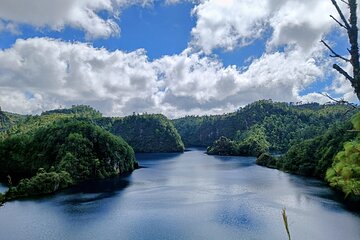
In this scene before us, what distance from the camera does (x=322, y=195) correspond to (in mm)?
82750

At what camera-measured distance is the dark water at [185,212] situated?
5778 cm

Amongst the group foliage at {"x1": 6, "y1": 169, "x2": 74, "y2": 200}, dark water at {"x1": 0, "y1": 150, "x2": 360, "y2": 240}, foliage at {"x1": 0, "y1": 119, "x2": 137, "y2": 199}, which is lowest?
dark water at {"x1": 0, "y1": 150, "x2": 360, "y2": 240}

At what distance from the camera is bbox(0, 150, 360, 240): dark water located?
A: 190 ft

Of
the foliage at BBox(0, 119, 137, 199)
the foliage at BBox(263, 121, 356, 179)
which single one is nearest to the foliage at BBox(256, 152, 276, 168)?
the foliage at BBox(263, 121, 356, 179)

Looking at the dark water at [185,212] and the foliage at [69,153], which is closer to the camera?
the dark water at [185,212]

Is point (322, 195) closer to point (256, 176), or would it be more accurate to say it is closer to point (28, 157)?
point (256, 176)

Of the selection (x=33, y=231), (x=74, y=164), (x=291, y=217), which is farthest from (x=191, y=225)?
(x=74, y=164)

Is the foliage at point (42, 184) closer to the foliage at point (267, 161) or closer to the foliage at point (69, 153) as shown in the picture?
the foliage at point (69, 153)

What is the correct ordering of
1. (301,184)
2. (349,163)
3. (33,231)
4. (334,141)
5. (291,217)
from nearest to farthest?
(349,163) → (33,231) → (291,217) → (301,184) → (334,141)

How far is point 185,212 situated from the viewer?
71375mm

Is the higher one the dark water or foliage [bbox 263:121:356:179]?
foliage [bbox 263:121:356:179]

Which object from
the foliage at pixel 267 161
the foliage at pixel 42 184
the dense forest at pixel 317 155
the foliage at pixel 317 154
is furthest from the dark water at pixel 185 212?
the foliage at pixel 267 161

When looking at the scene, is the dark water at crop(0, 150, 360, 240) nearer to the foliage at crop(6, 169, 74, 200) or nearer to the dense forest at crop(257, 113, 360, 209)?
the foliage at crop(6, 169, 74, 200)

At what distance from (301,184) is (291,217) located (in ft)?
118
